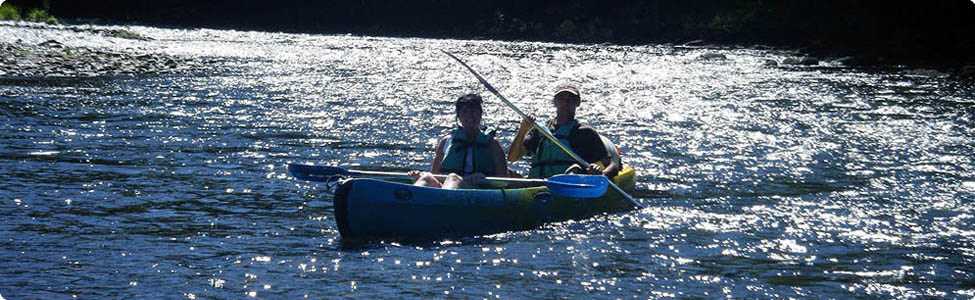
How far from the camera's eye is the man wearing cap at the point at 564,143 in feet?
28.4

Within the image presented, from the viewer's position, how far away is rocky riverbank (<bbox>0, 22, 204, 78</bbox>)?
73.0ft

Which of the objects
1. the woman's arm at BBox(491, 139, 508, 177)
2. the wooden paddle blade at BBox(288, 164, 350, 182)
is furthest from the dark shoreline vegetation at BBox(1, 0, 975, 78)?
the wooden paddle blade at BBox(288, 164, 350, 182)

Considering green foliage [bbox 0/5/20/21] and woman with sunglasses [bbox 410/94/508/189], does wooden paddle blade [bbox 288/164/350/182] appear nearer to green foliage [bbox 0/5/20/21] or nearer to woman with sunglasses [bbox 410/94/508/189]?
woman with sunglasses [bbox 410/94/508/189]

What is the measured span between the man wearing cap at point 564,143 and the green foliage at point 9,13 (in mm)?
38975

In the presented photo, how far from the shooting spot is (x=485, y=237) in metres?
7.83

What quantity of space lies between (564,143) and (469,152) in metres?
0.92

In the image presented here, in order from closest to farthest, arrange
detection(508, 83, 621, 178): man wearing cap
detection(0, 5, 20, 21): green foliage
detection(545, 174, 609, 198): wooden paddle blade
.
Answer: detection(545, 174, 609, 198): wooden paddle blade
detection(508, 83, 621, 178): man wearing cap
detection(0, 5, 20, 21): green foliage

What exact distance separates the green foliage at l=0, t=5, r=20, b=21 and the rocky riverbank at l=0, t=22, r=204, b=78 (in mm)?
15195

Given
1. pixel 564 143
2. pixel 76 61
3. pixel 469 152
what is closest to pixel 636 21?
pixel 76 61

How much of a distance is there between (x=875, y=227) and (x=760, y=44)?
92.6 feet

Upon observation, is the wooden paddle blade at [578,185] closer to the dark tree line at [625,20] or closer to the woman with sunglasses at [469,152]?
the woman with sunglasses at [469,152]

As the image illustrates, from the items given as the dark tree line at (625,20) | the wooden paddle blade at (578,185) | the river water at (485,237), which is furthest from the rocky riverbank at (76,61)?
the dark tree line at (625,20)

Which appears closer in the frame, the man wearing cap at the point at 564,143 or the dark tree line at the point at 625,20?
the man wearing cap at the point at 564,143

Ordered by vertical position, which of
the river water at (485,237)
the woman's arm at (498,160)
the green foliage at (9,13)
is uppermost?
the green foliage at (9,13)
